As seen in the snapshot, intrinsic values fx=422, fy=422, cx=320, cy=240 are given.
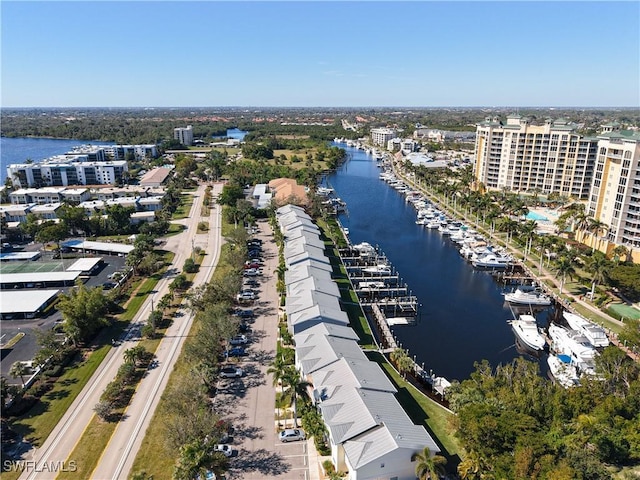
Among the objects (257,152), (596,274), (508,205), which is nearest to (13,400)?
(596,274)

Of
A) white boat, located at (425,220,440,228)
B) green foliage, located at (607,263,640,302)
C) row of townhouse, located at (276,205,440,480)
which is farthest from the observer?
white boat, located at (425,220,440,228)

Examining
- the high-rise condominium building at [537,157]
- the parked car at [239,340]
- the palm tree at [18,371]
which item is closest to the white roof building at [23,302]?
the palm tree at [18,371]

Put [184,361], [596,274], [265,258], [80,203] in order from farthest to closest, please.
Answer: [80,203] < [265,258] < [596,274] < [184,361]

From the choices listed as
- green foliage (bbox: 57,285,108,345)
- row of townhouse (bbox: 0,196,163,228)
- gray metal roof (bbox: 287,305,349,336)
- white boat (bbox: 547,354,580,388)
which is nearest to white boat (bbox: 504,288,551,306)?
white boat (bbox: 547,354,580,388)

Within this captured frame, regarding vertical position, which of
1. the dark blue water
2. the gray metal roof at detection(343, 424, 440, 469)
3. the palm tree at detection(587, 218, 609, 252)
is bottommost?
the dark blue water

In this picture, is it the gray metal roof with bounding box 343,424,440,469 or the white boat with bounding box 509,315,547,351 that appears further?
the white boat with bounding box 509,315,547,351

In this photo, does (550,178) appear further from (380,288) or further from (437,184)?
(380,288)

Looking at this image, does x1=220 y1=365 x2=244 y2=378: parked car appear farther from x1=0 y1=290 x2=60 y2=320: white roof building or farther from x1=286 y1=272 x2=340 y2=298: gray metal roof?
x1=0 y1=290 x2=60 y2=320: white roof building
